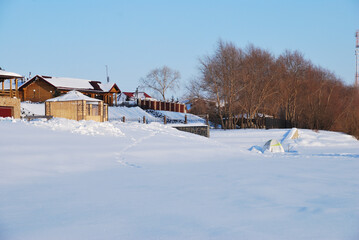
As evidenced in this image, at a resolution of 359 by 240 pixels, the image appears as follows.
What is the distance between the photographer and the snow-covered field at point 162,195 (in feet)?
14.4

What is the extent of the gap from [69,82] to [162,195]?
43.6 meters

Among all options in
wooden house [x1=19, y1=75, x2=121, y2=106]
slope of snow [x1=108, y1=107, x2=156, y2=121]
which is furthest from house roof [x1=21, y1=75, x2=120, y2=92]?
slope of snow [x1=108, y1=107, x2=156, y2=121]

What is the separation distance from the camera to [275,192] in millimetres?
6148

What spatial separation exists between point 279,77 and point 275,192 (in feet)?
101

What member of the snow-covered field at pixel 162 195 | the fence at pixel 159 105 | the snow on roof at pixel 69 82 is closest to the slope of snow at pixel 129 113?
the fence at pixel 159 105

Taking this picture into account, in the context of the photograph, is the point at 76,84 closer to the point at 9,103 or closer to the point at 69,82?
the point at 69,82

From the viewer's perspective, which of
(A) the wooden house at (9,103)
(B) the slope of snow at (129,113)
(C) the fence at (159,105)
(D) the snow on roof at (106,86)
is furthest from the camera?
(C) the fence at (159,105)

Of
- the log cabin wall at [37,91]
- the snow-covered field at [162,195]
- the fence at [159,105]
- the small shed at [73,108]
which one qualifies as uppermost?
the log cabin wall at [37,91]

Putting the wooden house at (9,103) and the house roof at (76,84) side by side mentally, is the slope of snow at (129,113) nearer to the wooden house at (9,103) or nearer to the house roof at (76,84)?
the house roof at (76,84)

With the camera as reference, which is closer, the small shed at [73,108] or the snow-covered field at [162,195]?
the snow-covered field at [162,195]

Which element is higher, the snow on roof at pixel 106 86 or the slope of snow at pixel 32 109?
the snow on roof at pixel 106 86

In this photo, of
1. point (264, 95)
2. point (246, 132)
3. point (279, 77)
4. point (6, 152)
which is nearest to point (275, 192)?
point (6, 152)

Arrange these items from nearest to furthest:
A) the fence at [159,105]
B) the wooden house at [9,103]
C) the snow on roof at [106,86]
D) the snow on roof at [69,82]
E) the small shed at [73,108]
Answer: the wooden house at [9,103] < the small shed at [73,108] < the snow on roof at [69,82] < the snow on roof at [106,86] < the fence at [159,105]

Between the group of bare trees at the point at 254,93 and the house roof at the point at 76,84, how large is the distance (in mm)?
19635
